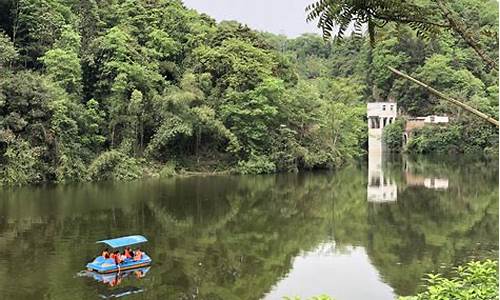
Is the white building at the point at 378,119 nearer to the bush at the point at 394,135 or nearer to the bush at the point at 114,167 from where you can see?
the bush at the point at 394,135

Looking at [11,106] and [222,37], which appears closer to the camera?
[11,106]

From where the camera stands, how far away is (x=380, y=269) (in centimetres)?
1230

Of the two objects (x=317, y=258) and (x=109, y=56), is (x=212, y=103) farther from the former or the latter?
(x=317, y=258)

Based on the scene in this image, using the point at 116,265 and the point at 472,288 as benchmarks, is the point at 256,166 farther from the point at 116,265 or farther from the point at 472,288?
the point at 472,288

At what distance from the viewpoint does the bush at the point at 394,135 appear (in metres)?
49.5

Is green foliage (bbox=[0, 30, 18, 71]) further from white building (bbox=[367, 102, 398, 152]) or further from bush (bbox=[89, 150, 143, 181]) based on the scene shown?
white building (bbox=[367, 102, 398, 152])

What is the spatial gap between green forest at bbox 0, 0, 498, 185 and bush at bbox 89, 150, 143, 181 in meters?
0.05

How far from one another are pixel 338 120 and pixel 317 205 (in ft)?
51.2

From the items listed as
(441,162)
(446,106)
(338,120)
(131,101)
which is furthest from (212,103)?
(446,106)

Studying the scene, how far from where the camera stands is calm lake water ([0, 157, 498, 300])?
1083 centimetres

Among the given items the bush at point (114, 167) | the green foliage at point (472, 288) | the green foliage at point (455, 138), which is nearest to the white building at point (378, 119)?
the green foliage at point (455, 138)

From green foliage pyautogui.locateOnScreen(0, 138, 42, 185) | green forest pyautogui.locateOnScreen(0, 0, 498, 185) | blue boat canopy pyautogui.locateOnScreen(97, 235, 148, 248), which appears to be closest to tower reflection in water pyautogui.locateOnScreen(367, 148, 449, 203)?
green forest pyautogui.locateOnScreen(0, 0, 498, 185)

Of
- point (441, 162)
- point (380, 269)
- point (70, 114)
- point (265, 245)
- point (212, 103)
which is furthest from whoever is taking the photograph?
point (441, 162)

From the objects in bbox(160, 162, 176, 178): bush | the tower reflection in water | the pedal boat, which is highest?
bbox(160, 162, 176, 178): bush
